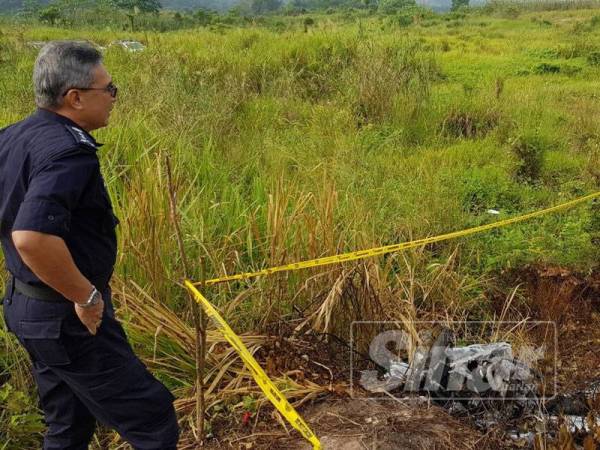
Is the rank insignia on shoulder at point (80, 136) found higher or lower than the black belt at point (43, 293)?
higher

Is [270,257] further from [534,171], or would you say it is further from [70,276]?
[534,171]

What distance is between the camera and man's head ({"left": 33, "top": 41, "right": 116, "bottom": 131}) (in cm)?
165

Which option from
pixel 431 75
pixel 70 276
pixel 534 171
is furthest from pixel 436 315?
pixel 431 75

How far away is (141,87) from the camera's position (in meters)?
6.50

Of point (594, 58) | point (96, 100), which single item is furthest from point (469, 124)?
point (594, 58)

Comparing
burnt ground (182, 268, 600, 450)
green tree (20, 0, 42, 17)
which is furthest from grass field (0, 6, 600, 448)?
green tree (20, 0, 42, 17)

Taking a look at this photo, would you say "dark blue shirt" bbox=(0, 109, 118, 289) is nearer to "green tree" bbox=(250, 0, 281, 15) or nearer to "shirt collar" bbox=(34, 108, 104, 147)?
"shirt collar" bbox=(34, 108, 104, 147)

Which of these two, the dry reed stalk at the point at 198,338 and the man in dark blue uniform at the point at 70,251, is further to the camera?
the dry reed stalk at the point at 198,338

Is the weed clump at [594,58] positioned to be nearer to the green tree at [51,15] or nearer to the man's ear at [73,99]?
the man's ear at [73,99]

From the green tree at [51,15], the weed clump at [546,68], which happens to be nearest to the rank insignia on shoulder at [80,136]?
the weed clump at [546,68]

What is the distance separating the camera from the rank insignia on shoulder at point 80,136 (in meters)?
1.59

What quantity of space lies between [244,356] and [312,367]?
0.79m

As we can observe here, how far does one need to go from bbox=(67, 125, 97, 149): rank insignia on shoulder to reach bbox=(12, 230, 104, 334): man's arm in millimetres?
273

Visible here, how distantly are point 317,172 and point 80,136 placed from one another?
291 centimetres
